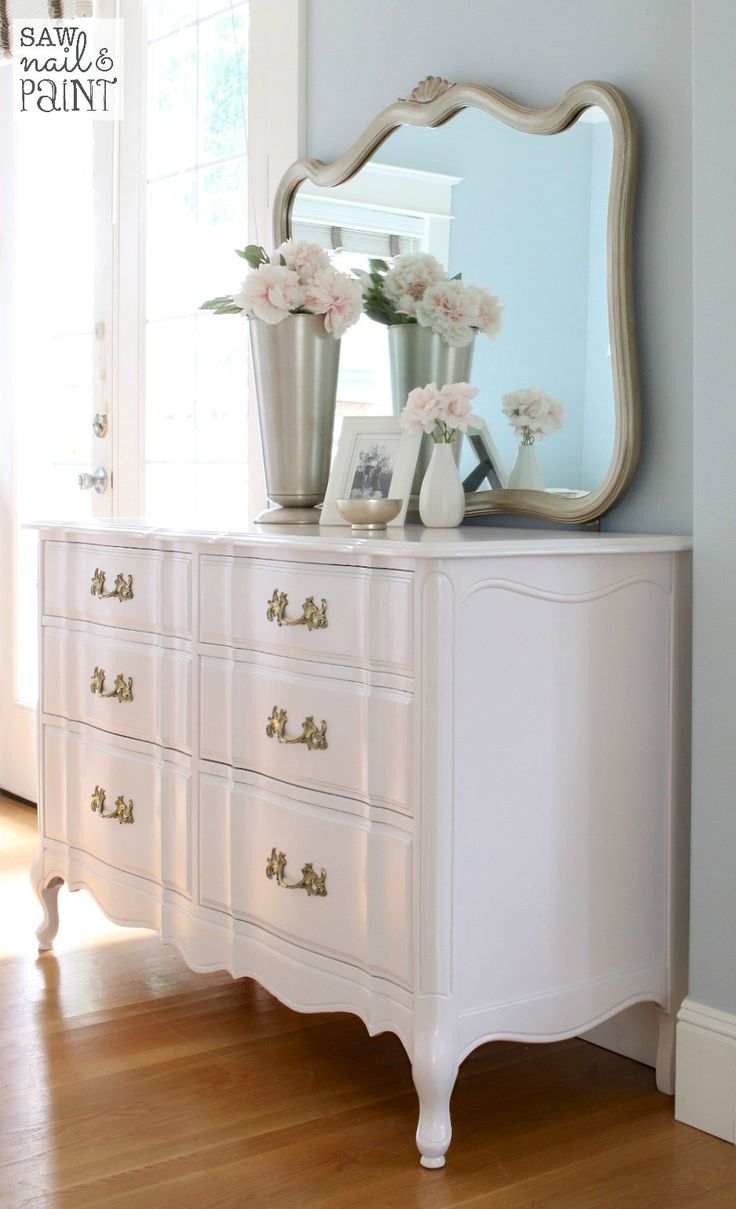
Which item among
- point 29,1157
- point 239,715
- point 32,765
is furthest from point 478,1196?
A: point 32,765

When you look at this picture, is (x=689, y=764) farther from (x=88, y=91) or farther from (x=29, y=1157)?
(x=88, y=91)

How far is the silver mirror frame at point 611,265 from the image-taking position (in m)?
2.11

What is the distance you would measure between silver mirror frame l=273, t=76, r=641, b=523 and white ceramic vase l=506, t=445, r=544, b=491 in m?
0.01

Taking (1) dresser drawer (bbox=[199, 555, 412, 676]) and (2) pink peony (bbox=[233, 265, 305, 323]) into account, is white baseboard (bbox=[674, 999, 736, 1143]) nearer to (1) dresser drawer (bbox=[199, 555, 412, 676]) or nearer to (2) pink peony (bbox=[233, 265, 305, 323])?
Result: (1) dresser drawer (bbox=[199, 555, 412, 676])

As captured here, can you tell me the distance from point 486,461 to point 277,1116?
1.14 meters

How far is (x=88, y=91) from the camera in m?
3.69

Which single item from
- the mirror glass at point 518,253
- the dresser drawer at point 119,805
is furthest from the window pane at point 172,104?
the dresser drawer at point 119,805

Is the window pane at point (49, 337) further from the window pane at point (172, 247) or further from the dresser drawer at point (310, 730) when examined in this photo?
the dresser drawer at point (310, 730)

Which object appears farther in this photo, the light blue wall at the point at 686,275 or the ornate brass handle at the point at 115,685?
the ornate brass handle at the point at 115,685

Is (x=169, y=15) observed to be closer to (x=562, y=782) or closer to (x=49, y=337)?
(x=49, y=337)

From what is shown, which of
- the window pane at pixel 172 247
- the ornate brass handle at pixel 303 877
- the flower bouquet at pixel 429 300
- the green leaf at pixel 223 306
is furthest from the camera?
the window pane at pixel 172 247

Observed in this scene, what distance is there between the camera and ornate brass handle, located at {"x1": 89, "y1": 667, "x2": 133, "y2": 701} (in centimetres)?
243

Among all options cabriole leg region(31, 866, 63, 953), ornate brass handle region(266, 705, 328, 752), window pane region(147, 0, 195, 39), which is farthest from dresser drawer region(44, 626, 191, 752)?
window pane region(147, 0, 195, 39)

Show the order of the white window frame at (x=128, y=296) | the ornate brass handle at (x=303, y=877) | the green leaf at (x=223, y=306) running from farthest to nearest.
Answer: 1. the white window frame at (x=128, y=296)
2. the green leaf at (x=223, y=306)
3. the ornate brass handle at (x=303, y=877)
